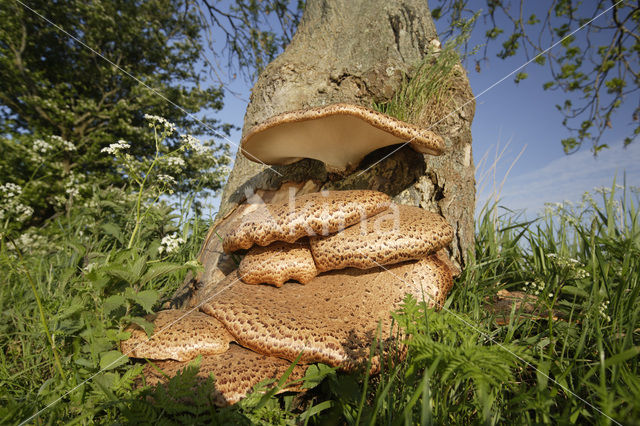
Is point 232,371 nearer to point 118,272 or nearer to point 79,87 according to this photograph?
point 118,272

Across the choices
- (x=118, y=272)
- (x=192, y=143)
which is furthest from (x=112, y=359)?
(x=192, y=143)

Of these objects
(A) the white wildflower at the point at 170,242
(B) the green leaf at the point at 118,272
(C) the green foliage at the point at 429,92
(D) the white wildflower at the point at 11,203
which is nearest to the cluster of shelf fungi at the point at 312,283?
(B) the green leaf at the point at 118,272

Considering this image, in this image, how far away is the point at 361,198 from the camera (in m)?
2.10

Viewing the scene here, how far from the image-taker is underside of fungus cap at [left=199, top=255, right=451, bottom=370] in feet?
5.41

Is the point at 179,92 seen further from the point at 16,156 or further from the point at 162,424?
the point at 162,424

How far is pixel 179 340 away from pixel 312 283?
948 millimetres

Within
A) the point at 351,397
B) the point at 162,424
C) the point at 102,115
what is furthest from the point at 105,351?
the point at 102,115

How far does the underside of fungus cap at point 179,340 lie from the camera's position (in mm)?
1667

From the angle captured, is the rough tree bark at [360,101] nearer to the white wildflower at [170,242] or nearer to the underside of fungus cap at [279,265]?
the white wildflower at [170,242]

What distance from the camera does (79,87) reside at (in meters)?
14.3

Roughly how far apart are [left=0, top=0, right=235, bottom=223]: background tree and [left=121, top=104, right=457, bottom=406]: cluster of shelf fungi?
28.3ft

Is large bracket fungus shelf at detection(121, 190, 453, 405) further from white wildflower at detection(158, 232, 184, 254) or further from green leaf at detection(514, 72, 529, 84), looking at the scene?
green leaf at detection(514, 72, 529, 84)

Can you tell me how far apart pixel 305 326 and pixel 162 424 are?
791 millimetres

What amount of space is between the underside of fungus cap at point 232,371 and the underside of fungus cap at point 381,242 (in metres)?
0.73
